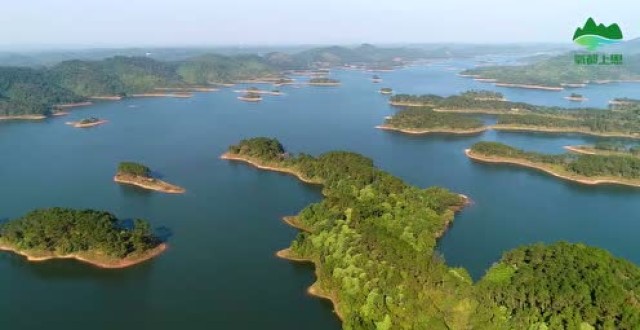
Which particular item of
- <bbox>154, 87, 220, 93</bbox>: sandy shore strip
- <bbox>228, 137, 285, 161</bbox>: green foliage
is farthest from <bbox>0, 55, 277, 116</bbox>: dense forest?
<bbox>228, 137, 285, 161</bbox>: green foliage

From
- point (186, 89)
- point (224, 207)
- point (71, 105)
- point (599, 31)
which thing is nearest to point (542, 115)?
point (599, 31)

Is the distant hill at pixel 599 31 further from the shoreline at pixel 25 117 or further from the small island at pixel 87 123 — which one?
the shoreline at pixel 25 117

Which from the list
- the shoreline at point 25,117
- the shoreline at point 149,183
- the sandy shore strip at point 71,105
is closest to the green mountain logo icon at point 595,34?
the shoreline at point 149,183

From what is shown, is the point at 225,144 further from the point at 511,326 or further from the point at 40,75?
the point at 40,75

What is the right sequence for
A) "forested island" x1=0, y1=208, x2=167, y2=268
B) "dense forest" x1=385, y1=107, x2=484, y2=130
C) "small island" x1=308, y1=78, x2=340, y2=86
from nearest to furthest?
"forested island" x1=0, y1=208, x2=167, y2=268 < "dense forest" x1=385, y1=107, x2=484, y2=130 < "small island" x1=308, y1=78, x2=340, y2=86

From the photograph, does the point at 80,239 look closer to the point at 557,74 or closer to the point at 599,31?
the point at 599,31

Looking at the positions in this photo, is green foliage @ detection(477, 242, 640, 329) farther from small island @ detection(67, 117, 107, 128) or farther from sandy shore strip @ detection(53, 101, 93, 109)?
sandy shore strip @ detection(53, 101, 93, 109)

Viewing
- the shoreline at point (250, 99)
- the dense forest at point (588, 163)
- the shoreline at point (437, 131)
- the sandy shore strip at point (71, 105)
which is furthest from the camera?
the shoreline at point (250, 99)
